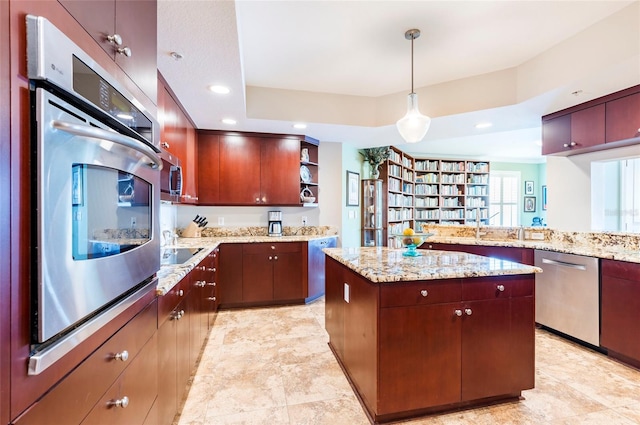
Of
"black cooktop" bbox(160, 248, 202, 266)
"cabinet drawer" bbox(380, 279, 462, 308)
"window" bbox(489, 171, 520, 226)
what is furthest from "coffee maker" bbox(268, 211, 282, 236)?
"window" bbox(489, 171, 520, 226)

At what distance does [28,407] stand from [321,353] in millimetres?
2252

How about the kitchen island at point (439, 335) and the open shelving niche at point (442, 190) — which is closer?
the kitchen island at point (439, 335)

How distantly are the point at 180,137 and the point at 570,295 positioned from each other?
4045 millimetres

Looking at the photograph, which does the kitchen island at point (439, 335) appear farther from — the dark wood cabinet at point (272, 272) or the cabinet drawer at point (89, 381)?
the dark wood cabinet at point (272, 272)

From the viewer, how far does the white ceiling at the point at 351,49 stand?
202 centimetres

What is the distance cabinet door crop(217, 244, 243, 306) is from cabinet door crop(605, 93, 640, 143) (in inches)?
154

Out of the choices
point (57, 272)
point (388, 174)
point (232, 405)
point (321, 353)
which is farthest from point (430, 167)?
point (57, 272)

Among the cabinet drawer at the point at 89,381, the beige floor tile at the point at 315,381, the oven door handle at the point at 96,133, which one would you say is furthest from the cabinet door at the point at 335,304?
the oven door handle at the point at 96,133

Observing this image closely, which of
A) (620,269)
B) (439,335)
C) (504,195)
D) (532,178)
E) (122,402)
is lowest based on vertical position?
(439,335)

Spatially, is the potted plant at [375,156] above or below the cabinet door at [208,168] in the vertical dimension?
above

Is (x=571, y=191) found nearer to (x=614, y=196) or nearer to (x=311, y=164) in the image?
(x=614, y=196)

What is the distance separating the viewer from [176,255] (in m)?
2.46

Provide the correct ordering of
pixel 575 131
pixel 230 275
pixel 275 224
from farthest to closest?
pixel 275 224
pixel 230 275
pixel 575 131

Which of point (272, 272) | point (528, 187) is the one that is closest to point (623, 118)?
point (272, 272)
